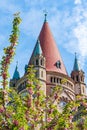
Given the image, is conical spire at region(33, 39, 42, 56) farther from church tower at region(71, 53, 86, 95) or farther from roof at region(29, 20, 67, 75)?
church tower at region(71, 53, 86, 95)

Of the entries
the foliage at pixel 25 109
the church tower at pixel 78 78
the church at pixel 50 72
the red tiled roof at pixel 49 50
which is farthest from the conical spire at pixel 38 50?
the foliage at pixel 25 109

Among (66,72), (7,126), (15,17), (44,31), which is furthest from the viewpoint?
(44,31)

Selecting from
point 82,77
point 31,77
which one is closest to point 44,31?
point 82,77

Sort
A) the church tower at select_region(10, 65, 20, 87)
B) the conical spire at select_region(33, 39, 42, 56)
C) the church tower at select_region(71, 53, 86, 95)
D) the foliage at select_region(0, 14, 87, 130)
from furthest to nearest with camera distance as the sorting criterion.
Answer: the church tower at select_region(10, 65, 20, 87) < the church tower at select_region(71, 53, 86, 95) < the conical spire at select_region(33, 39, 42, 56) < the foliage at select_region(0, 14, 87, 130)

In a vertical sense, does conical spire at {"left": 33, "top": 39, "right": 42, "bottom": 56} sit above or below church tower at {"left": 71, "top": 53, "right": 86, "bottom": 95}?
above

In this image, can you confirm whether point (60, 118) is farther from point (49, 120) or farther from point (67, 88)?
point (67, 88)

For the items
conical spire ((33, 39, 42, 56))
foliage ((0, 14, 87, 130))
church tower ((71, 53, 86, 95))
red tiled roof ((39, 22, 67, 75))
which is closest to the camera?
foliage ((0, 14, 87, 130))

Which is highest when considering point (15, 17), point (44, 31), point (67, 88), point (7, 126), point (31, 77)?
point (44, 31)

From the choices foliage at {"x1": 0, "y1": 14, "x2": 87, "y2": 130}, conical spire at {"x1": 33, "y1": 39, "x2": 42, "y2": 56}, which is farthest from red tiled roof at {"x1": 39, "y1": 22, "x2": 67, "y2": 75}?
foliage at {"x1": 0, "y1": 14, "x2": 87, "y2": 130}

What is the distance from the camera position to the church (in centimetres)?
4578

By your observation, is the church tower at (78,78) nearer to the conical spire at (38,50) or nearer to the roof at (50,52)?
the roof at (50,52)

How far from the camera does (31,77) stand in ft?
33.8

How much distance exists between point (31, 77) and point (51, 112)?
1261 millimetres

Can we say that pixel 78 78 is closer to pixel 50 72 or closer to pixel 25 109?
pixel 50 72
